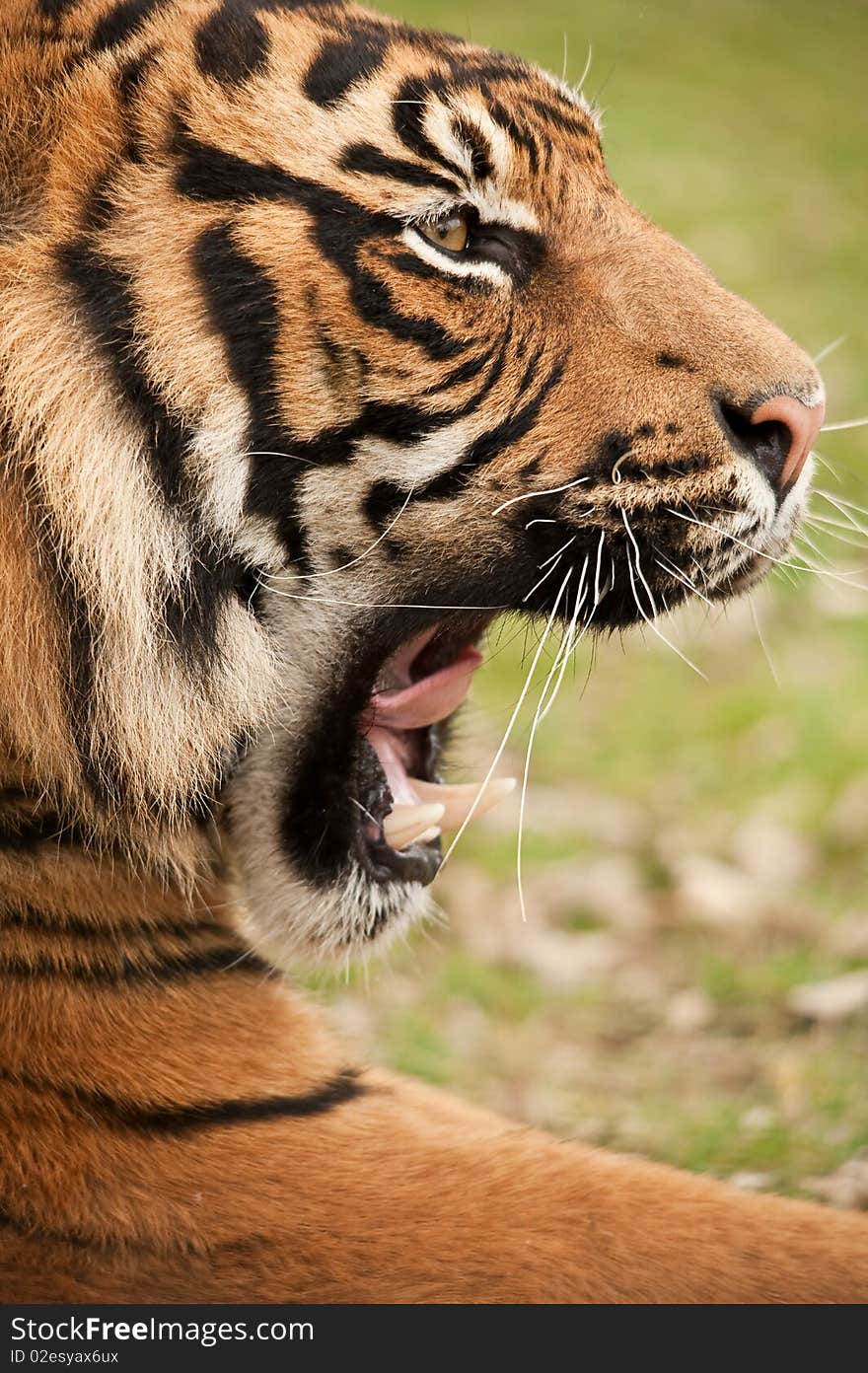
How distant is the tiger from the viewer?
1.75 metres

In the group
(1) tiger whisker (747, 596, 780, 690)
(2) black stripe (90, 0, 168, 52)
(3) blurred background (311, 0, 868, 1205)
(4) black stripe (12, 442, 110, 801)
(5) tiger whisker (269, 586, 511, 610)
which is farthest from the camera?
(3) blurred background (311, 0, 868, 1205)

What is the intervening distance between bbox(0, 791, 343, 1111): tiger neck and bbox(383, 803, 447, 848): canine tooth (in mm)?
253

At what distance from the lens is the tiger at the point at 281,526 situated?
1.75 meters

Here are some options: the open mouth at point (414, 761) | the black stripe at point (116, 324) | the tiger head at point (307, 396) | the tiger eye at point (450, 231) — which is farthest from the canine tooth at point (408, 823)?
the tiger eye at point (450, 231)

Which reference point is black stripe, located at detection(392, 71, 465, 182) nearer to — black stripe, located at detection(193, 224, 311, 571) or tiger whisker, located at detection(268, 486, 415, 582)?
black stripe, located at detection(193, 224, 311, 571)

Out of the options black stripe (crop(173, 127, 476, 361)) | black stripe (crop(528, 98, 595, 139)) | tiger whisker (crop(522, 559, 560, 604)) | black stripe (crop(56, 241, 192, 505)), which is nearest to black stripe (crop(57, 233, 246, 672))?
black stripe (crop(56, 241, 192, 505))

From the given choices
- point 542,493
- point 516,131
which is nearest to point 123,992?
point 542,493

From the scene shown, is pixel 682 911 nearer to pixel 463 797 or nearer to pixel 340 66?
pixel 463 797

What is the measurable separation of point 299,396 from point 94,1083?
818mm

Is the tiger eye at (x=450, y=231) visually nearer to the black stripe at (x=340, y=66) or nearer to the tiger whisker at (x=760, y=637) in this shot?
the black stripe at (x=340, y=66)

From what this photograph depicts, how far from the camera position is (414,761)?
2.33 m
